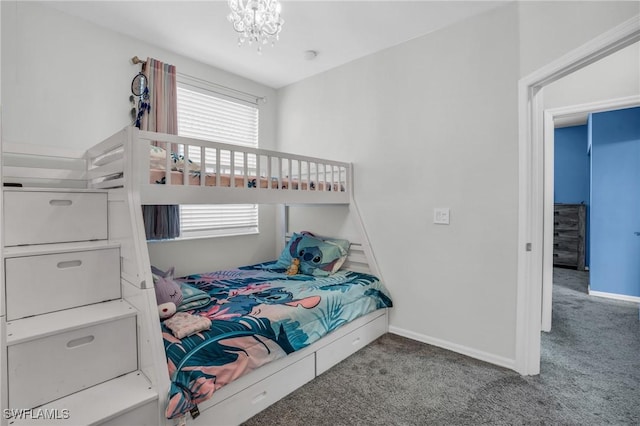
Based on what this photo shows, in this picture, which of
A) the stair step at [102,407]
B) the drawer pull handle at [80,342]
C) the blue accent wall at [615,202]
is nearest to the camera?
the stair step at [102,407]

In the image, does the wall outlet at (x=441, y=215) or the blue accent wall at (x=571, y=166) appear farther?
the blue accent wall at (x=571, y=166)

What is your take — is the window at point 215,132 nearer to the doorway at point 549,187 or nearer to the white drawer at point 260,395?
the white drawer at point 260,395

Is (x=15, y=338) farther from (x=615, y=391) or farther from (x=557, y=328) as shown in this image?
(x=557, y=328)

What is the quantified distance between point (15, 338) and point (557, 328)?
12.1ft

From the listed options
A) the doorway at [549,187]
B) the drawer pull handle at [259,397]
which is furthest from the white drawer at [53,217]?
the doorway at [549,187]

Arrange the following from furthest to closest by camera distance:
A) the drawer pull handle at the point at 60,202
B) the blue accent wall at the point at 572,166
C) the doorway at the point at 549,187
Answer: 1. the blue accent wall at the point at 572,166
2. the doorway at the point at 549,187
3. the drawer pull handle at the point at 60,202

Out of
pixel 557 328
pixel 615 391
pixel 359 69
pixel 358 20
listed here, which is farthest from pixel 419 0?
pixel 557 328

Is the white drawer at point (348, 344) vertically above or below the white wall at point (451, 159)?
below

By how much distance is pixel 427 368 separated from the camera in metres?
2.23

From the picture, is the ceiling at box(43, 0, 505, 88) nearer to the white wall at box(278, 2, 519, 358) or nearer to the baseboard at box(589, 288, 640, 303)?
the white wall at box(278, 2, 519, 358)

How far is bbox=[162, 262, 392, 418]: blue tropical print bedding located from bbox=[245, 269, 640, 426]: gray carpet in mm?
301

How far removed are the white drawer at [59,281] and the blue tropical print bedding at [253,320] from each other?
1.28 feet

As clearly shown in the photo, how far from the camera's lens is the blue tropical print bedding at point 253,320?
1.48 metres

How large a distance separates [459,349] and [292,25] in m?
2.77
